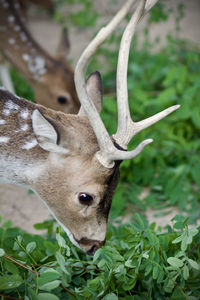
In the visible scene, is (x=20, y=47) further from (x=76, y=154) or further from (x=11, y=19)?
(x=76, y=154)

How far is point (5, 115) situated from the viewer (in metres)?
2.54

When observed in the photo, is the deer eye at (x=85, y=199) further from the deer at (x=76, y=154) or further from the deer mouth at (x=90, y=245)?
the deer mouth at (x=90, y=245)

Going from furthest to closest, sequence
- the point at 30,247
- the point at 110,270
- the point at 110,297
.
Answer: the point at 30,247 → the point at 110,270 → the point at 110,297

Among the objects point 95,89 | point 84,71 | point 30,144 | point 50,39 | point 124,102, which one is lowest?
point 50,39

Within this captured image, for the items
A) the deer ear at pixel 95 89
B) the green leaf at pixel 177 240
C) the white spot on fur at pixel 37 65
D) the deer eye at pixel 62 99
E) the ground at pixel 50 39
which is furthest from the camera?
the white spot on fur at pixel 37 65

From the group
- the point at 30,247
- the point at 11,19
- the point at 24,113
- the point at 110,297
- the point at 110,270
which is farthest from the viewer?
the point at 11,19

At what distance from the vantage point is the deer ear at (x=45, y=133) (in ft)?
7.34

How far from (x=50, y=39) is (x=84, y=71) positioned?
17.7 feet

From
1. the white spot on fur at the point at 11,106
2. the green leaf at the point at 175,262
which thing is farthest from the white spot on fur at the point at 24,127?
the green leaf at the point at 175,262

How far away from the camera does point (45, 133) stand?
232 centimetres

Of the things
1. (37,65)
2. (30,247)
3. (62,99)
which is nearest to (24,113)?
(30,247)

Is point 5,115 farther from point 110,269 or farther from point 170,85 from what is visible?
point 170,85

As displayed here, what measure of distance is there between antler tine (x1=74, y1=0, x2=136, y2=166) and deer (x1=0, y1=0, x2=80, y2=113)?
2000 mm

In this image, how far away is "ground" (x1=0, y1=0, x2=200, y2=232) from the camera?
376cm
